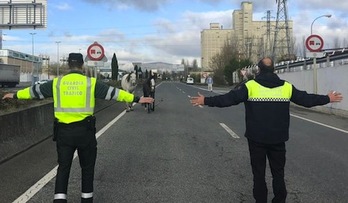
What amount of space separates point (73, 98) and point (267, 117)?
7.45 feet

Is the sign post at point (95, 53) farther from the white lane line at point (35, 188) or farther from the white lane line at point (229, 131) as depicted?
the white lane line at point (35, 188)

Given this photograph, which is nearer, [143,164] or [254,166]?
[254,166]

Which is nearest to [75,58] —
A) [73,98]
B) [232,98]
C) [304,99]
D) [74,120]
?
[73,98]

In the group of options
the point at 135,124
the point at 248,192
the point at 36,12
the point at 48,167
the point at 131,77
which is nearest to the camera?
the point at 248,192

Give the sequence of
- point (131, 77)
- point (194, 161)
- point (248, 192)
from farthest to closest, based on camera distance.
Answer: point (131, 77) < point (194, 161) < point (248, 192)

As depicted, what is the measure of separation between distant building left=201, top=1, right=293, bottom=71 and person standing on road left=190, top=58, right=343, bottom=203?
78913 mm

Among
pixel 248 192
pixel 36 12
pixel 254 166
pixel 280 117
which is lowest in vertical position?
pixel 248 192

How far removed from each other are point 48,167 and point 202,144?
13.2 ft

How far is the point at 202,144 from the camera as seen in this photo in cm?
1070

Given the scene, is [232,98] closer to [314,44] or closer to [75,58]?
[75,58]

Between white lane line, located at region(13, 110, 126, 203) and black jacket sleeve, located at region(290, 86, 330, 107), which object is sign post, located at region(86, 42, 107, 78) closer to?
white lane line, located at region(13, 110, 126, 203)

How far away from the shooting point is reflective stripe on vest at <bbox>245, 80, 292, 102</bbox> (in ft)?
17.0

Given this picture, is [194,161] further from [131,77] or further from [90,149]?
[131,77]

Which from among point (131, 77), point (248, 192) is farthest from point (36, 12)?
point (248, 192)
